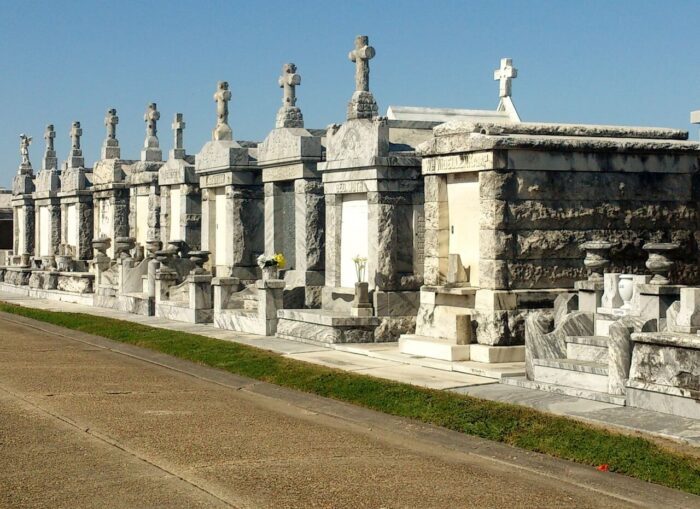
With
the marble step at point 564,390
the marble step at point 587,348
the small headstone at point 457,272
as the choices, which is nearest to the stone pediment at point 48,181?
the small headstone at point 457,272

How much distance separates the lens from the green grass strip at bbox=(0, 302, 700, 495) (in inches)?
386

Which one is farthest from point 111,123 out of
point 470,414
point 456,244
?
point 470,414

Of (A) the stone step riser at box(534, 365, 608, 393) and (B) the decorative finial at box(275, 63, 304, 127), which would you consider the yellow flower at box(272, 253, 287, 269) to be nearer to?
(B) the decorative finial at box(275, 63, 304, 127)

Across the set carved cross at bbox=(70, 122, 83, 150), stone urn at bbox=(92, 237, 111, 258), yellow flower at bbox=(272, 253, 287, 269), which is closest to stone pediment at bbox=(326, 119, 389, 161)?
yellow flower at bbox=(272, 253, 287, 269)

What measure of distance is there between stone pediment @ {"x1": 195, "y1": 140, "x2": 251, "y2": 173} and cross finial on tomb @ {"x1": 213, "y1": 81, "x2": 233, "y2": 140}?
23 cm

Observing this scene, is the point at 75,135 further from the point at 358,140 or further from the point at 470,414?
the point at 470,414

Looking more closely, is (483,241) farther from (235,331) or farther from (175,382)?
(235,331)

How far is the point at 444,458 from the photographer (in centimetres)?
1041

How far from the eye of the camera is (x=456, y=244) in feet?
57.2

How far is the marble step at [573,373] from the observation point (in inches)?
518

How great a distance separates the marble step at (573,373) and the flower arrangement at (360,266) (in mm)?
6369

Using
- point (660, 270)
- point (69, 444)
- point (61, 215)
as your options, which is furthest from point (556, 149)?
point (61, 215)

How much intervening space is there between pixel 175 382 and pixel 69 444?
185 inches

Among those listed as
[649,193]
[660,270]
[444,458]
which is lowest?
[444,458]
